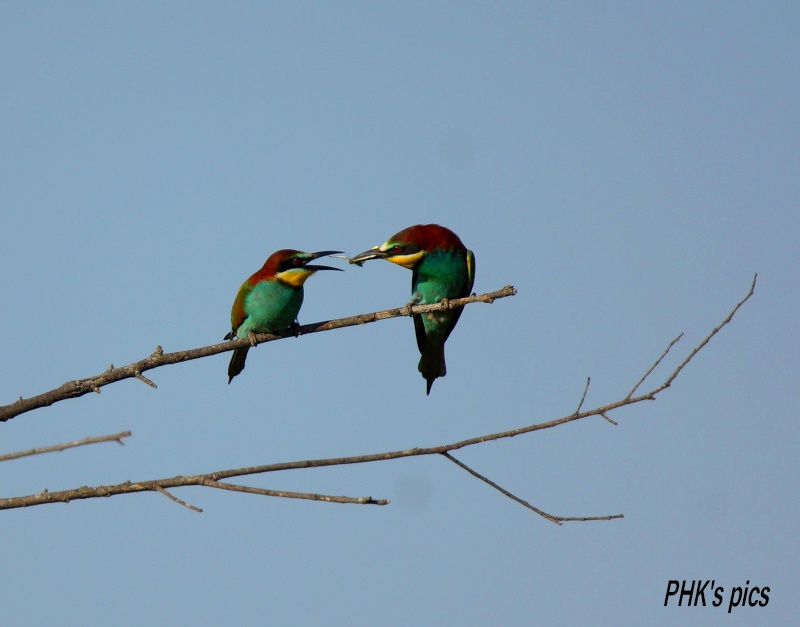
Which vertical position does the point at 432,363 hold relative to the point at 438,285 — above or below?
below

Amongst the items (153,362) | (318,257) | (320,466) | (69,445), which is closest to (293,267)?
(318,257)

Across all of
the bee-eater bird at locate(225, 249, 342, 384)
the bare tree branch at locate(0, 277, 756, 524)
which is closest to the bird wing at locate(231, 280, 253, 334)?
the bee-eater bird at locate(225, 249, 342, 384)

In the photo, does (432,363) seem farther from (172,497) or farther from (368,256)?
(172,497)

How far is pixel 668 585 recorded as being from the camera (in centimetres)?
380

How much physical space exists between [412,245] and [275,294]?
0.91m

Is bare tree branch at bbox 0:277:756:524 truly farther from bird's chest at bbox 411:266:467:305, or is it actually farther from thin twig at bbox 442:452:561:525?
bird's chest at bbox 411:266:467:305

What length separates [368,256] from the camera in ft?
18.5

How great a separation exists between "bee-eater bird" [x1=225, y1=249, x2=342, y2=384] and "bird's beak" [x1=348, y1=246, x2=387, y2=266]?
26cm

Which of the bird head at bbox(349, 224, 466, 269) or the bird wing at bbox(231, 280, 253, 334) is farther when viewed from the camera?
the bird wing at bbox(231, 280, 253, 334)

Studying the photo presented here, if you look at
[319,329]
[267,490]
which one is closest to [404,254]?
[319,329]

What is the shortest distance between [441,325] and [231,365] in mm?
1442

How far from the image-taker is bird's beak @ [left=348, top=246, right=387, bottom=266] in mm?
5594

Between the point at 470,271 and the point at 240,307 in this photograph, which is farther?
the point at 470,271

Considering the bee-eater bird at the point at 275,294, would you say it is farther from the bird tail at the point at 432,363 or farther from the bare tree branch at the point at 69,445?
the bare tree branch at the point at 69,445
